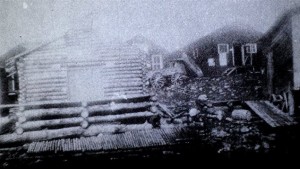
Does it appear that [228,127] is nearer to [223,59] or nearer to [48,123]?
[48,123]

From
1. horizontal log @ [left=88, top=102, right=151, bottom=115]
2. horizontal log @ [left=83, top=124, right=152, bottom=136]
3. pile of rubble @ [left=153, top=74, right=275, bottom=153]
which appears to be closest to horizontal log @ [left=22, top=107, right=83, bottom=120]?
horizontal log @ [left=88, top=102, right=151, bottom=115]

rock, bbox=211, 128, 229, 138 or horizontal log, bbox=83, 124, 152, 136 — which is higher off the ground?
horizontal log, bbox=83, 124, 152, 136

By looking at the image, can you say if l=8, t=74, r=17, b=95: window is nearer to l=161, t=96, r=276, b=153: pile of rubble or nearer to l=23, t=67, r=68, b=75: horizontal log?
l=23, t=67, r=68, b=75: horizontal log

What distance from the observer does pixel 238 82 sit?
76.1ft

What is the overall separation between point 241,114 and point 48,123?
7.75 metres

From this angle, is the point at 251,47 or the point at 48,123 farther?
the point at 251,47

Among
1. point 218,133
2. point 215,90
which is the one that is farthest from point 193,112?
point 215,90

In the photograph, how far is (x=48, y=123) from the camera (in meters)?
8.27

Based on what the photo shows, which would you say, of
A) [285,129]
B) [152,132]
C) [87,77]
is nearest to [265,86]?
[285,129]

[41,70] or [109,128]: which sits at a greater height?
[41,70]

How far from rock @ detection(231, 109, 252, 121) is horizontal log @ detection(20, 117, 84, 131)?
680 centimetres

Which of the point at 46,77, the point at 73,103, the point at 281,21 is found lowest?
the point at 73,103

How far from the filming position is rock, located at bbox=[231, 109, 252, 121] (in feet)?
38.7

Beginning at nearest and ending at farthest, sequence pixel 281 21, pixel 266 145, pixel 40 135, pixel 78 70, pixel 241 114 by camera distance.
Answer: pixel 40 135, pixel 266 145, pixel 241 114, pixel 281 21, pixel 78 70
